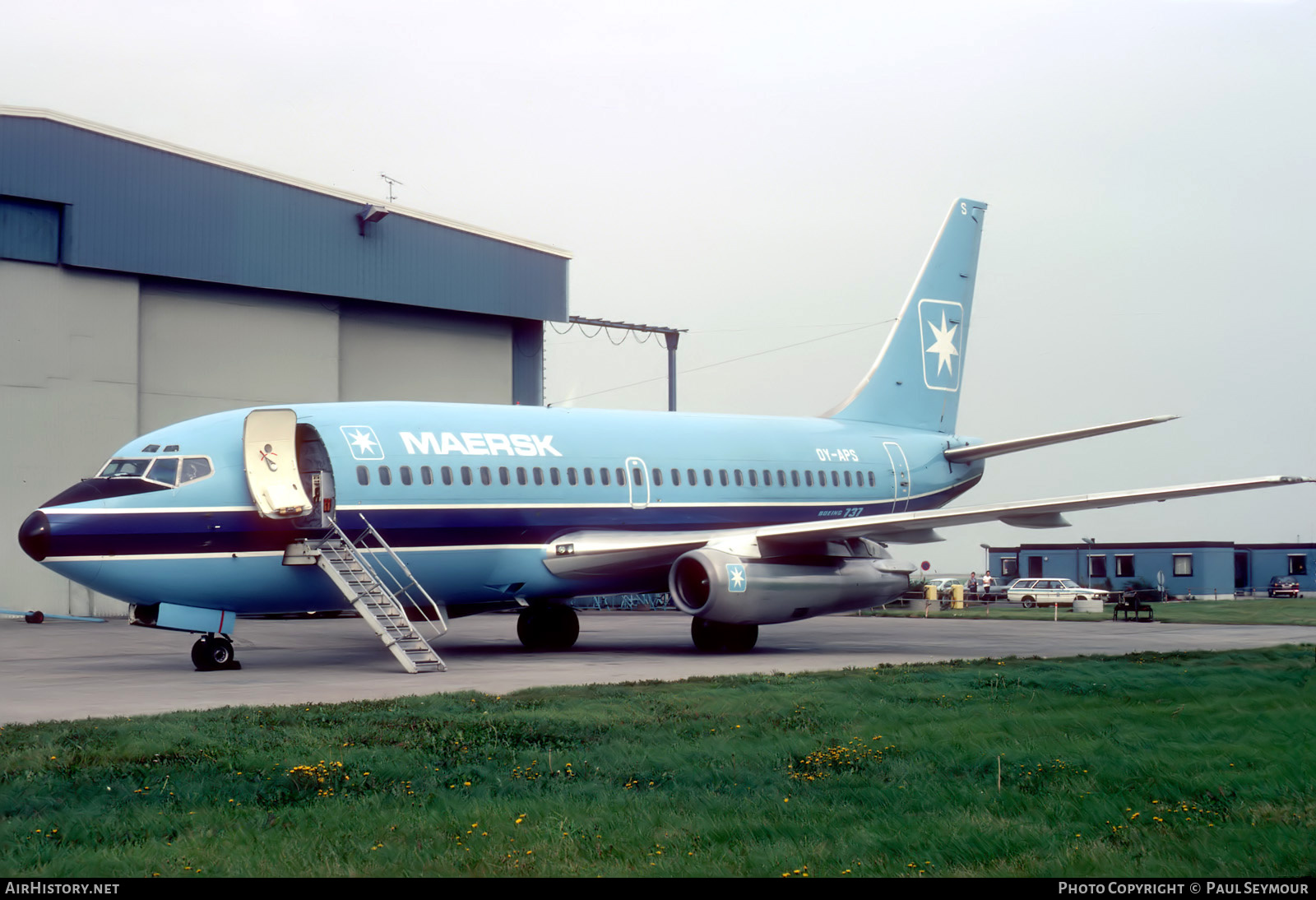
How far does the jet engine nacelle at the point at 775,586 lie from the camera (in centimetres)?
→ 2108

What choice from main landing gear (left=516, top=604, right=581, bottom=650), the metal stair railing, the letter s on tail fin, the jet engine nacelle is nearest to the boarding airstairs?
the metal stair railing

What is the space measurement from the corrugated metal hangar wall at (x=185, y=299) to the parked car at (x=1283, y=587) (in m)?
45.1

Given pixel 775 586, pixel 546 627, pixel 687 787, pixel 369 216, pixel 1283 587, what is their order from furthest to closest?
pixel 1283 587 → pixel 369 216 → pixel 546 627 → pixel 775 586 → pixel 687 787

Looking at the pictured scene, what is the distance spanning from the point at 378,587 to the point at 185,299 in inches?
829

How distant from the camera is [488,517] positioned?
69.8ft

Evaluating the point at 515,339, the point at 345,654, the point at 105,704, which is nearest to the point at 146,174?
the point at 515,339

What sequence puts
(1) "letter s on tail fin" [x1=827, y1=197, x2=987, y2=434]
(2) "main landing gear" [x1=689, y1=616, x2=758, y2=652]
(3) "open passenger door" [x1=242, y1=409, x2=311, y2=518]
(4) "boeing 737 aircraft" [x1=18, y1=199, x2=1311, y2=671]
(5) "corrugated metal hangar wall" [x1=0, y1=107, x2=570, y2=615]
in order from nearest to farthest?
(4) "boeing 737 aircraft" [x1=18, y1=199, x2=1311, y2=671] < (3) "open passenger door" [x1=242, y1=409, x2=311, y2=518] < (2) "main landing gear" [x1=689, y1=616, x2=758, y2=652] < (1) "letter s on tail fin" [x1=827, y1=197, x2=987, y2=434] < (5) "corrugated metal hangar wall" [x1=0, y1=107, x2=570, y2=615]

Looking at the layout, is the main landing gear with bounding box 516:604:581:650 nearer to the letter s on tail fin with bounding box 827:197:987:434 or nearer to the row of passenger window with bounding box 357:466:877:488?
the row of passenger window with bounding box 357:466:877:488

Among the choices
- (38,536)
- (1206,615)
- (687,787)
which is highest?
(38,536)

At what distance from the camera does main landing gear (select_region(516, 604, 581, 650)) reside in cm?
2406

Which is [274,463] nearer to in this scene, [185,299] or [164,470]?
[164,470]

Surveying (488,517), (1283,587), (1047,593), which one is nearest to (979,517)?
(488,517)

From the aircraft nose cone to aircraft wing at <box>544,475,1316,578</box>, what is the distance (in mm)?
8017

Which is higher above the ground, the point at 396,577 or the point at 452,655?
the point at 396,577
